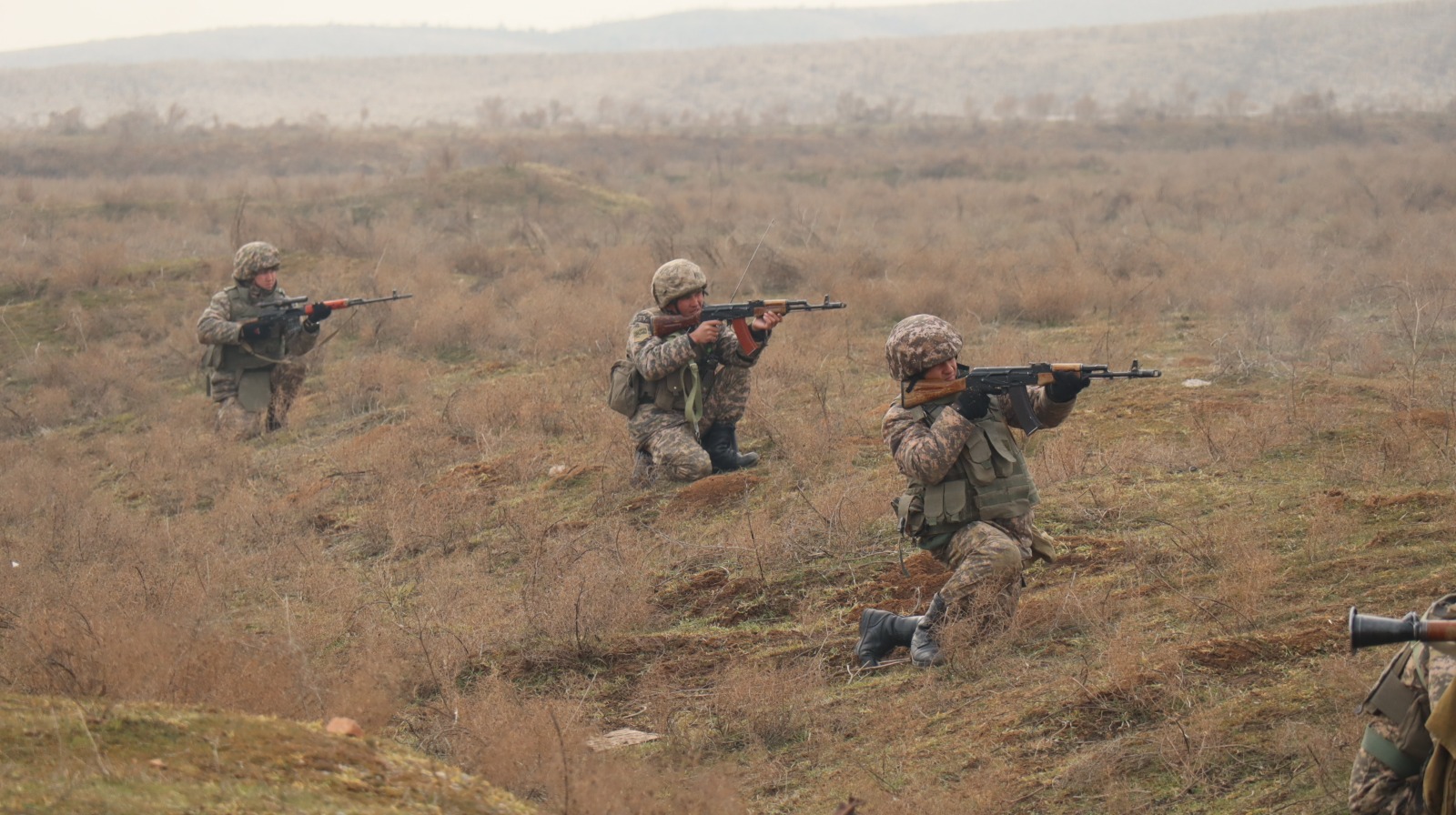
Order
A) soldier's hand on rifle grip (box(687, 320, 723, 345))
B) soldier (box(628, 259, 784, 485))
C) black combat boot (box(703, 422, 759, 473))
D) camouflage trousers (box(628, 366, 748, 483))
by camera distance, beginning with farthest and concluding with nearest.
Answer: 1. black combat boot (box(703, 422, 759, 473))
2. camouflage trousers (box(628, 366, 748, 483))
3. soldier (box(628, 259, 784, 485))
4. soldier's hand on rifle grip (box(687, 320, 723, 345))

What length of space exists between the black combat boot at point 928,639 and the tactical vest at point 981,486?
0.29 metres

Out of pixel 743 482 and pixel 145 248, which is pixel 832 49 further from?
pixel 743 482

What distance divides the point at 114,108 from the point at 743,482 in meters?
77.6

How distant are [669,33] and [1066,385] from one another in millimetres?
138233

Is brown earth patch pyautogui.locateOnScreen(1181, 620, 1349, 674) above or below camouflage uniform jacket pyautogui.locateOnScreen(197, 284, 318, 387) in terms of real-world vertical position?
below

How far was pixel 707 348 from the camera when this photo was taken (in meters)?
8.11

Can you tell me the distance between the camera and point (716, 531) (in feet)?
23.8

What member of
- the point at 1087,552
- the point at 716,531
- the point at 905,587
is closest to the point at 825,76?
the point at 716,531

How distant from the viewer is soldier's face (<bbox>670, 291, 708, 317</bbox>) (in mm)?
7820

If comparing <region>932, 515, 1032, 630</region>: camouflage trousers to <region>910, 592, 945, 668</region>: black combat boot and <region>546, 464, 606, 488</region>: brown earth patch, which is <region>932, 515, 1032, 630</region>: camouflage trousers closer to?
<region>910, 592, 945, 668</region>: black combat boot

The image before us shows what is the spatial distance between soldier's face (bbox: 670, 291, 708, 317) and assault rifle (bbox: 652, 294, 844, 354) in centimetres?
4

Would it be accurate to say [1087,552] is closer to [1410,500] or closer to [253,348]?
[1410,500]

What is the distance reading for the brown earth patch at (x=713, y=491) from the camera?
7656 mm

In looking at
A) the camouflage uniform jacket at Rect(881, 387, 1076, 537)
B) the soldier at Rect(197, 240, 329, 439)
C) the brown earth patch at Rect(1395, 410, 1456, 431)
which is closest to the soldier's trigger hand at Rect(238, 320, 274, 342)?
the soldier at Rect(197, 240, 329, 439)
